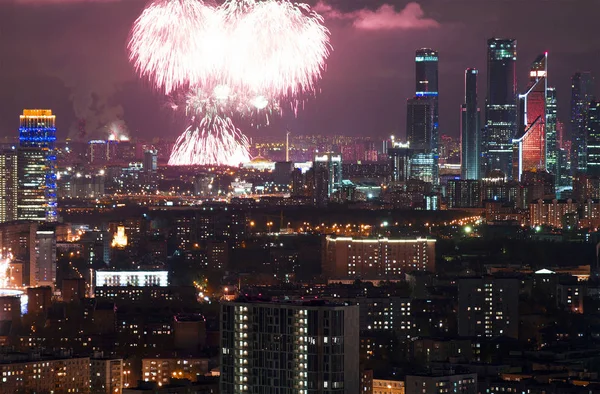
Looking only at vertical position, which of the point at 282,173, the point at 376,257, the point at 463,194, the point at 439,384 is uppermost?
the point at 282,173

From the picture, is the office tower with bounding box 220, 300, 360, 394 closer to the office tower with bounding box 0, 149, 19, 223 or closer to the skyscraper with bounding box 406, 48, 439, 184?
the office tower with bounding box 0, 149, 19, 223

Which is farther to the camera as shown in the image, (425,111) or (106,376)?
(425,111)

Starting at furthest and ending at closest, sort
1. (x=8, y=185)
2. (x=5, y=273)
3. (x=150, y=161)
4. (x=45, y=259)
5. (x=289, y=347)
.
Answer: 1. (x=150, y=161)
2. (x=8, y=185)
3. (x=45, y=259)
4. (x=5, y=273)
5. (x=289, y=347)

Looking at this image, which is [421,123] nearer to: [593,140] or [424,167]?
[424,167]

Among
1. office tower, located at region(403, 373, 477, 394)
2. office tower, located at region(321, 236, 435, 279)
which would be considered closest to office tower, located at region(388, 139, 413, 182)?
office tower, located at region(321, 236, 435, 279)

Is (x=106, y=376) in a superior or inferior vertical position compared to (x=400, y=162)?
inferior

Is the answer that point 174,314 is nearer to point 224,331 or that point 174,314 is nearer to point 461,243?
point 224,331

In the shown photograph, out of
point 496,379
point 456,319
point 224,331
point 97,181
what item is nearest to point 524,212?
point 97,181

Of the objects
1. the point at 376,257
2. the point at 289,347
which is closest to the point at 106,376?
the point at 289,347
